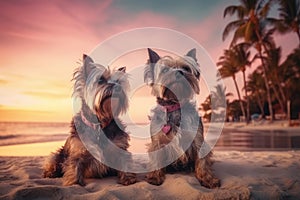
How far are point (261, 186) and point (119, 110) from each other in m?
2.31

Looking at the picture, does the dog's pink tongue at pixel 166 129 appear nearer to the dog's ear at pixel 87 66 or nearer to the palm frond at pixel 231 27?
the dog's ear at pixel 87 66

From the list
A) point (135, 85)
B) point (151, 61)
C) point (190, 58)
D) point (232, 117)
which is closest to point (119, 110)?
point (135, 85)

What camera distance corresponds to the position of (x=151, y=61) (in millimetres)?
4465

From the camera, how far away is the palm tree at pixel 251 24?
30516 millimetres

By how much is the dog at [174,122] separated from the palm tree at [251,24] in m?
28.6

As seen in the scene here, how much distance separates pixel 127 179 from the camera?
4.08 metres

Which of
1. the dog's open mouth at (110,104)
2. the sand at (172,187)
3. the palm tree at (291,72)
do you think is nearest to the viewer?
the sand at (172,187)

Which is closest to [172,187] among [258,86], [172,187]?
[172,187]

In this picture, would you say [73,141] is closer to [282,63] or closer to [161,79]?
[161,79]

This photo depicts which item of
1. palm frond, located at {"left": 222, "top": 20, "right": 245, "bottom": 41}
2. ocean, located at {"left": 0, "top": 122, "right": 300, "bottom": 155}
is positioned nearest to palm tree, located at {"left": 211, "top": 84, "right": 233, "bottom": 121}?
ocean, located at {"left": 0, "top": 122, "right": 300, "bottom": 155}

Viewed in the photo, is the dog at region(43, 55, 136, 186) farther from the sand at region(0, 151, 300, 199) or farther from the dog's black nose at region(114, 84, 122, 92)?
the sand at region(0, 151, 300, 199)

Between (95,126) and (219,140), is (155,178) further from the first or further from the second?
(219,140)

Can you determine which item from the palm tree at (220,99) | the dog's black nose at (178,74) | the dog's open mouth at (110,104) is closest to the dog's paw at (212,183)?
the dog's black nose at (178,74)

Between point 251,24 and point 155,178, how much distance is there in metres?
30.4
